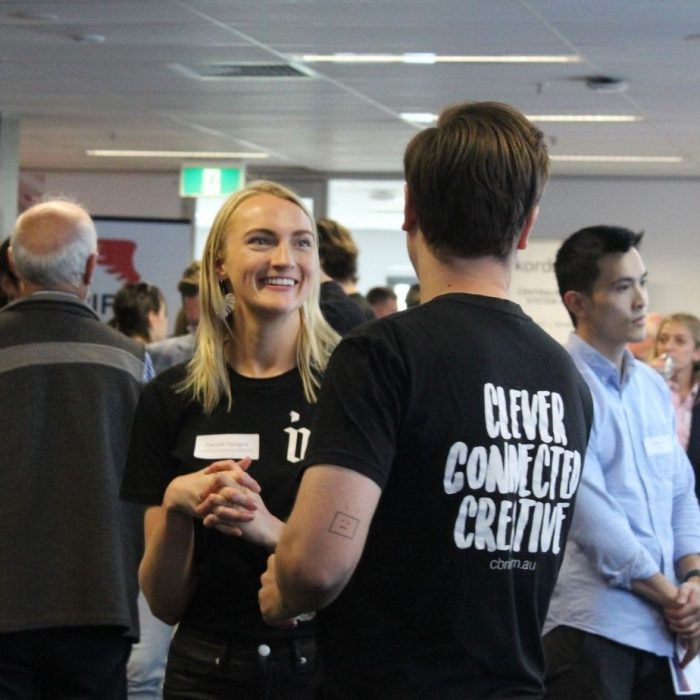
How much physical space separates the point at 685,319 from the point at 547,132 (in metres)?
5.71

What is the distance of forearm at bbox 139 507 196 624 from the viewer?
8.18ft

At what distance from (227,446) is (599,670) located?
1.17 metres

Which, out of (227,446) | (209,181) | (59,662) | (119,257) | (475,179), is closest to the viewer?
(475,179)

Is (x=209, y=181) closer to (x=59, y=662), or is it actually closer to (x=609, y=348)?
(x=609, y=348)

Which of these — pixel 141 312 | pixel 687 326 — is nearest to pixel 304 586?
pixel 141 312

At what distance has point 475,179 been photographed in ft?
5.82

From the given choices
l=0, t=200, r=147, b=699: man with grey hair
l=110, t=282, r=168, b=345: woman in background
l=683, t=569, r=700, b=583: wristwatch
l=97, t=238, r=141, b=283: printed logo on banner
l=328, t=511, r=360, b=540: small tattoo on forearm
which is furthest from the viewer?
l=97, t=238, r=141, b=283: printed logo on banner

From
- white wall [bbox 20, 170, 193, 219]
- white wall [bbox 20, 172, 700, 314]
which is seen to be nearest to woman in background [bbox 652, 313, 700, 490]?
white wall [bbox 20, 172, 700, 314]

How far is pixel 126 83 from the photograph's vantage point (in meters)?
10.9

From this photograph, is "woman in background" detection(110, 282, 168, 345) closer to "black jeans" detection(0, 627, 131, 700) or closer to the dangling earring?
"black jeans" detection(0, 627, 131, 700)

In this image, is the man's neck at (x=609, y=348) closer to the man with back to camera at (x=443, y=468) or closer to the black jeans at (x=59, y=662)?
the black jeans at (x=59, y=662)

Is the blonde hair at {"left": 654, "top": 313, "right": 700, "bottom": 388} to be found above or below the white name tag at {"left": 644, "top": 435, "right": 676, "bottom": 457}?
above

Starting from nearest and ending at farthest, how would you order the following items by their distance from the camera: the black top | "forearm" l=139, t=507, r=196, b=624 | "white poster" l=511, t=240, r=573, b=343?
"forearm" l=139, t=507, r=196, b=624 < the black top < "white poster" l=511, t=240, r=573, b=343

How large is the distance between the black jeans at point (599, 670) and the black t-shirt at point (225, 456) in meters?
0.95
